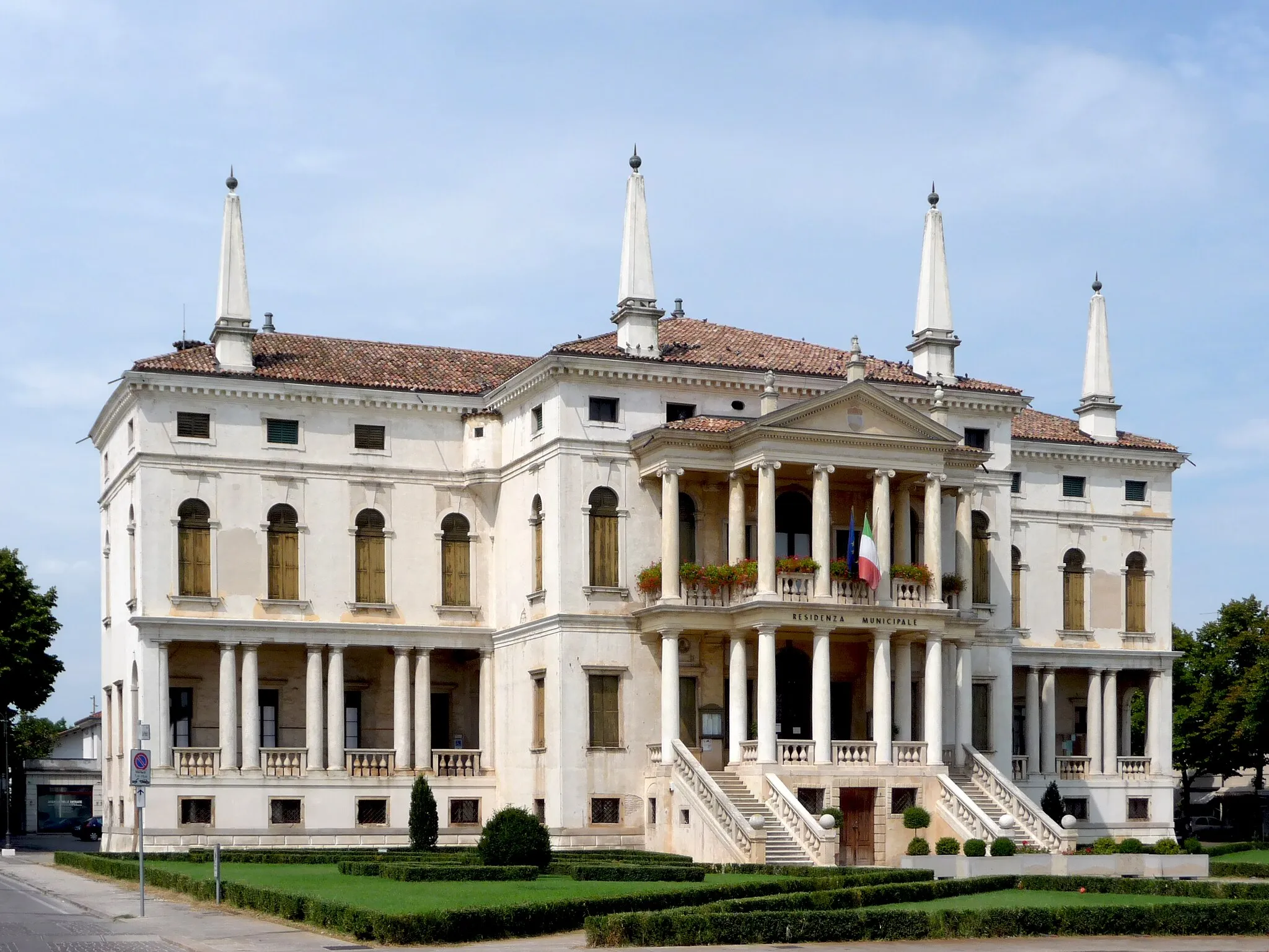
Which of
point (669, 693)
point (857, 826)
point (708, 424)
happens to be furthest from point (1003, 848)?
point (708, 424)

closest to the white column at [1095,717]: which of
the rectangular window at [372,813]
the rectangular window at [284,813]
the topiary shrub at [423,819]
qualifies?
the rectangular window at [372,813]

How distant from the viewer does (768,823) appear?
47406 mm

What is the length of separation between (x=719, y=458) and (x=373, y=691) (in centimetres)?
1406

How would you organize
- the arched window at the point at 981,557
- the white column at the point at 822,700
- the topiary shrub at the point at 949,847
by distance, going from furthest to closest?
the arched window at the point at 981,557, the white column at the point at 822,700, the topiary shrub at the point at 949,847

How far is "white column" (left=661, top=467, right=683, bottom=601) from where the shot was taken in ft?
167

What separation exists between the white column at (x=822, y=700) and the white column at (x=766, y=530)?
1303 mm

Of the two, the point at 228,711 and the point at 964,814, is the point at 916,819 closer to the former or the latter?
the point at 964,814

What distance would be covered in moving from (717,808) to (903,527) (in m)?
11.2

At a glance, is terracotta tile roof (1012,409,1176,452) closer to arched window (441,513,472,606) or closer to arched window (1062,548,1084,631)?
arched window (1062,548,1084,631)

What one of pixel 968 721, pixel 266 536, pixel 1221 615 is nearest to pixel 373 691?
pixel 266 536

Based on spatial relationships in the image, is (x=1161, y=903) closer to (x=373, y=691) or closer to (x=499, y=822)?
(x=499, y=822)

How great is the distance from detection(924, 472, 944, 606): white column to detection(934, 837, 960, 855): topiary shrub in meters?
5.90

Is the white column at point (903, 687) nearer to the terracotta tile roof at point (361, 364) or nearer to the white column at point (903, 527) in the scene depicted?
the white column at point (903, 527)

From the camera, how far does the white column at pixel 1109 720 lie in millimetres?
65188
